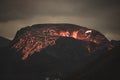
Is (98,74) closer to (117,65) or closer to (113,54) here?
(117,65)

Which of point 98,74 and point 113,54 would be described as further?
point 113,54

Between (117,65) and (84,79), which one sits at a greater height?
(117,65)

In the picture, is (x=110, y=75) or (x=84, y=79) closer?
(x=110, y=75)

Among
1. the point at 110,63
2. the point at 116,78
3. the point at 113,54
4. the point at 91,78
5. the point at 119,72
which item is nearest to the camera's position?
the point at 116,78

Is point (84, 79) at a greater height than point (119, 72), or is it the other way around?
point (119, 72)

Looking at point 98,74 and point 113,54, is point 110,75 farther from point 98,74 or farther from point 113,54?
point 113,54

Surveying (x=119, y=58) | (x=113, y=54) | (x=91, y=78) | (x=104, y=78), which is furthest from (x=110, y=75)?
(x=113, y=54)

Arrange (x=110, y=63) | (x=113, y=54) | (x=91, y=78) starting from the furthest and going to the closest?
(x=113, y=54) < (x=110, y=63) < (x=91, y=78)

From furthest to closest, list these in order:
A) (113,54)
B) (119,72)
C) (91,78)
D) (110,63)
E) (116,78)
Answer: (113,54)
(110,63)
(91,78)
(119,72)
(116,78)

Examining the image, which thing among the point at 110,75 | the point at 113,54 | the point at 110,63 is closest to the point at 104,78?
the point at 110,75
